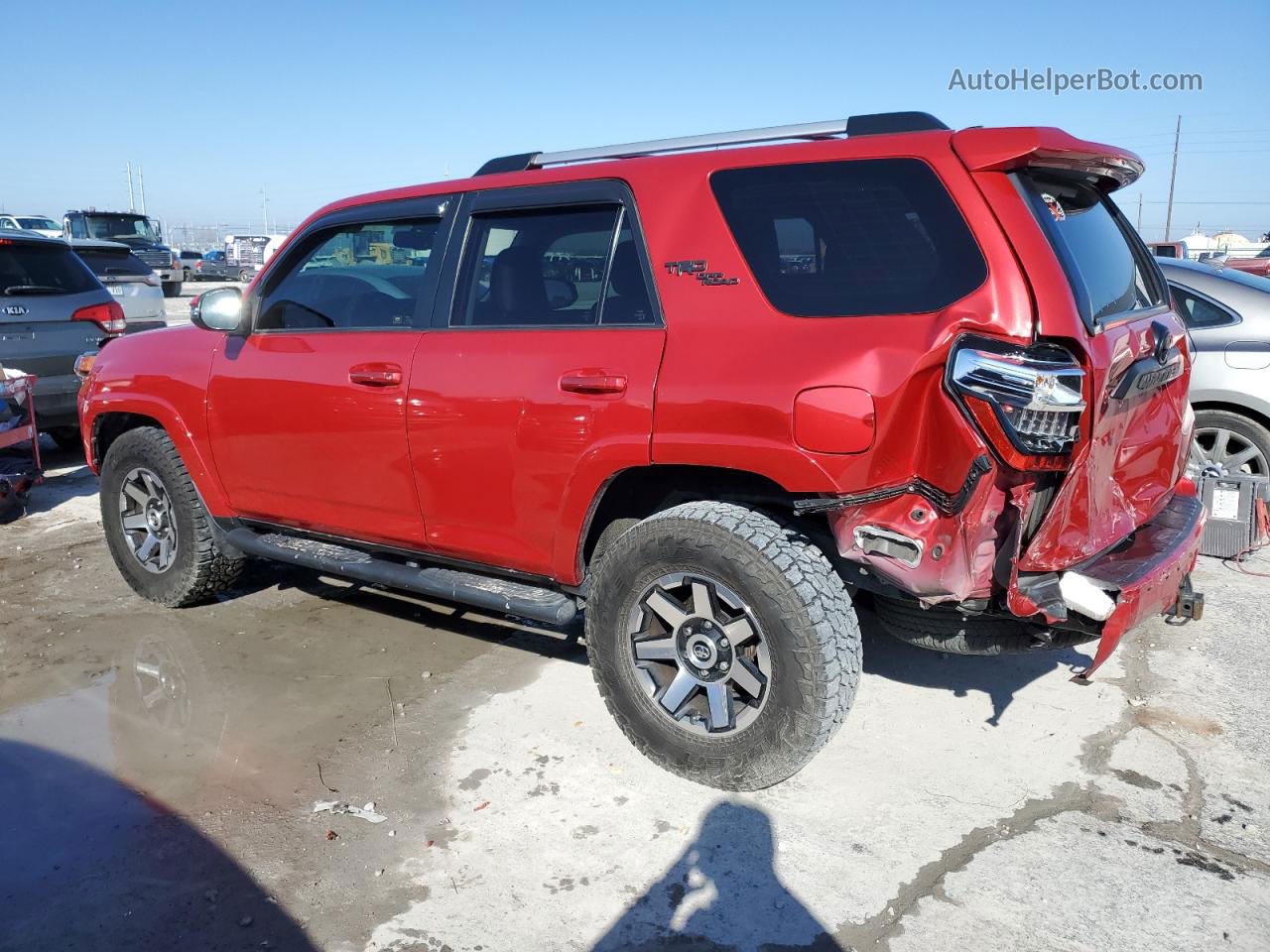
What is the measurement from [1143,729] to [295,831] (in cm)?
301

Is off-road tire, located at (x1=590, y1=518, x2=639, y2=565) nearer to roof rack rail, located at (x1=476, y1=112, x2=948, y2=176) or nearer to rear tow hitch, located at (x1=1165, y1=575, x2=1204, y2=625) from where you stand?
roof rack rail, located at (x1=476, y1=112, x2=948, y2=176)

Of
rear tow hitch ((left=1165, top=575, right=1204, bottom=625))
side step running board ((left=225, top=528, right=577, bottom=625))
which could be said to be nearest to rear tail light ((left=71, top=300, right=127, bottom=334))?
side step running board ((left=225, top=528, right=577, bottom=625))

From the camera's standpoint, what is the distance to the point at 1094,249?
3184mm

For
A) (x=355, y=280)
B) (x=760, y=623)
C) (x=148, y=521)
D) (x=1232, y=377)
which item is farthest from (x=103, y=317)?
(x=1232, y=377)

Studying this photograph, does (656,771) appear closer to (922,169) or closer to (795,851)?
(795,851)

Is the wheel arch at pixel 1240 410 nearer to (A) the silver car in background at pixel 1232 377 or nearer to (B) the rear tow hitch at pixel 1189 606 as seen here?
(A) the silver car in background at pixel 1232 377

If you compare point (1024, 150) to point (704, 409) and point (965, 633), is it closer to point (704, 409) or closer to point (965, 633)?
point (704, 409)

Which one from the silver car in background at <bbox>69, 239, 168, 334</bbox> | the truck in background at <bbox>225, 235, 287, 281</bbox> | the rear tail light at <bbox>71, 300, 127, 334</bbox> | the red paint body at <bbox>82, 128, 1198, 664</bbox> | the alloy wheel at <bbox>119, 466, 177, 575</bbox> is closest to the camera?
the red paint body at <bbox>82, 128, 1198, 664</bbox>

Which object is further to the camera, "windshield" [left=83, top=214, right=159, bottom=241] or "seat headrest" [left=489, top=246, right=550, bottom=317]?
"windshield" [left=83, top=214, right=159, bottom=241]

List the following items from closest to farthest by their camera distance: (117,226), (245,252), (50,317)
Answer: (50,317), (117,226), (245,252)

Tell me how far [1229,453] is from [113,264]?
1344 cm

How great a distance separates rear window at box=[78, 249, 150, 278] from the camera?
13.3 m

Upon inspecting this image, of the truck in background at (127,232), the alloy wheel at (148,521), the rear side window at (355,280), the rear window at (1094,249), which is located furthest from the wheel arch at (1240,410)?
the truck in background at (127,232)

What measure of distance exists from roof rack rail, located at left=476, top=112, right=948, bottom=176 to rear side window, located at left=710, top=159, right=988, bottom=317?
0.18m
